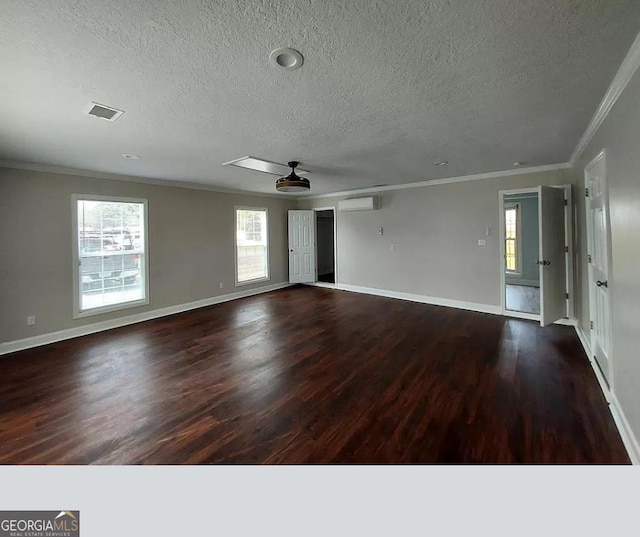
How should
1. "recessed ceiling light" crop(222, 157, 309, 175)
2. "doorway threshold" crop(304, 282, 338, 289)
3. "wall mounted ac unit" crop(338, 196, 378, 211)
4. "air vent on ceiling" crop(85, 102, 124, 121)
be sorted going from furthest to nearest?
1. "doorway threshold" crop(304, 282, 338, 289)
2. "wall mounted ac unit" crop(338, 196, 378, 211)
3. "recessed ceiling light" crop(222, 157, 309, 175)
4. "air vent on ceiling" crop(85, 102, 124, 121)

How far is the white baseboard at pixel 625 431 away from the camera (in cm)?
170

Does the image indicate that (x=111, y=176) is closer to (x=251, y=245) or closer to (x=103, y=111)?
(x=103, y=111)

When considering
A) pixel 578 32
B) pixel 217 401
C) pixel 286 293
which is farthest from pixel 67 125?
pixel 286 293

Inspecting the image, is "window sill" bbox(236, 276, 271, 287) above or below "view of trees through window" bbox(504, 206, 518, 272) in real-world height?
below

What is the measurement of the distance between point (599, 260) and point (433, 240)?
9.77ft

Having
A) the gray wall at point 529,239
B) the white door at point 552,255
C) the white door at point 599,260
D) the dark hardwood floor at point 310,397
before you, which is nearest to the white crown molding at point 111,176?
the dark hardwood floor at point 310,397

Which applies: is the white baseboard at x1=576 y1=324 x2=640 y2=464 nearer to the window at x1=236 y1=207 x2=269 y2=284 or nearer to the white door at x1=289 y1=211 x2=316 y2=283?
the white door at x1=289 y1=211 x2=316 y2=283

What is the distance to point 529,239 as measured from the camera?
7402 mm

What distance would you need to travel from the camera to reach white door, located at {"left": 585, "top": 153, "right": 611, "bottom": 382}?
2424mm

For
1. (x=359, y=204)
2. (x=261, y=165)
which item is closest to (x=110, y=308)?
(x=261, y=165)

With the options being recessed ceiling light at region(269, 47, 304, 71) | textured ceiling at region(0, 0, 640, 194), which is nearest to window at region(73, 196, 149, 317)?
textured ceiling at region(0, 0, 640, 194)

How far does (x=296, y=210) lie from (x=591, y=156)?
18.9 ft

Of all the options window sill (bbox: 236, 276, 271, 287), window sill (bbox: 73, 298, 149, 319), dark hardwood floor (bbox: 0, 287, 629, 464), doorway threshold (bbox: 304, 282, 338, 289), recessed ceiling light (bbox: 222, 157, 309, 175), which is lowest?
dark hardwood floor (bbox: 0, 287, 629, 464)
